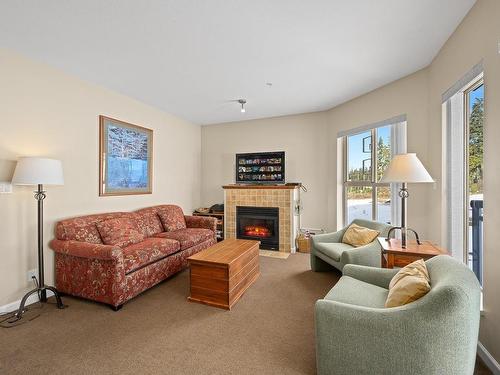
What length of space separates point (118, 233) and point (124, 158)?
4.11ft

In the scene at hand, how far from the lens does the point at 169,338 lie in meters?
1.99

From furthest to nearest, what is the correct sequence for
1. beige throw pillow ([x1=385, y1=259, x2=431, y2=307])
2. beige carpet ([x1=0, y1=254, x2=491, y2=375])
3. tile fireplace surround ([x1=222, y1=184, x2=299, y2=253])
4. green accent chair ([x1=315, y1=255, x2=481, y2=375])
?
tile fireplace surround ([x1=222, y1=184, x2=299, y2=253]), beige carpet ([x1=0, y1=254, x2=491, y2=375]), beige throw pillow ([x1=385, y1=259, x2=431, y2=307]), green accent chair ([x1=315, y1=255, x2=481, y2=375])

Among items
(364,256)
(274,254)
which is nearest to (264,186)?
(274,254)

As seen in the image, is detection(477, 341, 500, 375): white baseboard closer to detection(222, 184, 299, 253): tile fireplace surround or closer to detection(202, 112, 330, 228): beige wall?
detection(222, 184, 299, 253): tile fireplace surround

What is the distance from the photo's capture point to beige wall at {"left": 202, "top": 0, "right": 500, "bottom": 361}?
5.56 feet

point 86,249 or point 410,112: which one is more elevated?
point 410,112

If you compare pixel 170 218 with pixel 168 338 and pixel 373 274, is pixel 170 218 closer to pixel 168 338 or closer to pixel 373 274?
pixel 168 338

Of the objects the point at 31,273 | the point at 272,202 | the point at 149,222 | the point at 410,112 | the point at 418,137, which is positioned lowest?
the point at 31,273

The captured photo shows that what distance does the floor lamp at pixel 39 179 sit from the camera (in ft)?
7.50

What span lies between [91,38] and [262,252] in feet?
12.7

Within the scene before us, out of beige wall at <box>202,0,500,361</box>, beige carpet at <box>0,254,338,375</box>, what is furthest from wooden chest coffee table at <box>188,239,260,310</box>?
beige wall at <box>202,0,500,361</box>

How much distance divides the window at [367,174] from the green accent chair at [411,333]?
2490 millimetres

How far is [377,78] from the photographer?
3221 millimetres

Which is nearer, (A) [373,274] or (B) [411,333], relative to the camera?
(B) [411,333]
